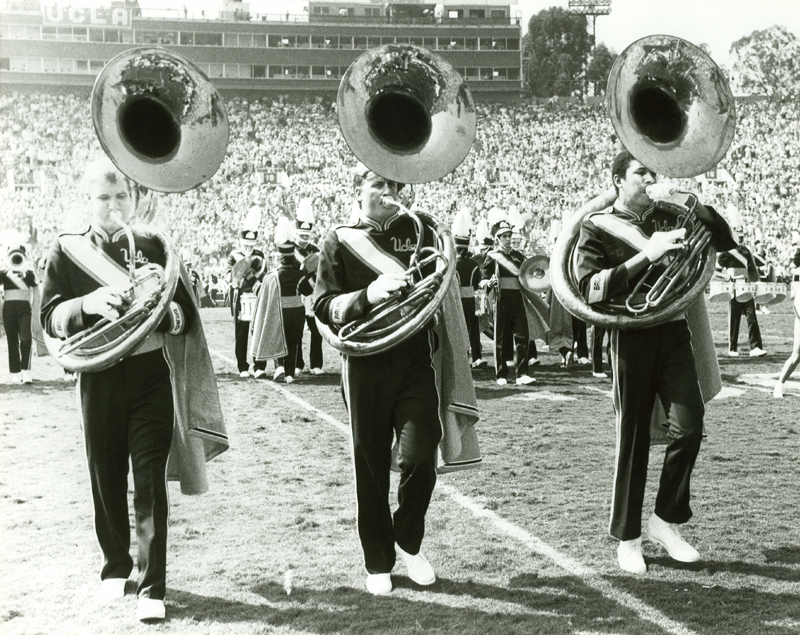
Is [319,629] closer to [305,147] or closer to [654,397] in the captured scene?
[654,397]

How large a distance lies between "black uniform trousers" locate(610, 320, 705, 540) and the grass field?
28cm

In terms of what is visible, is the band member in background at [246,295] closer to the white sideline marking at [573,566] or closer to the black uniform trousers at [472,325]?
the black uniform trousers at [472,325]

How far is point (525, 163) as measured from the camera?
131 feet

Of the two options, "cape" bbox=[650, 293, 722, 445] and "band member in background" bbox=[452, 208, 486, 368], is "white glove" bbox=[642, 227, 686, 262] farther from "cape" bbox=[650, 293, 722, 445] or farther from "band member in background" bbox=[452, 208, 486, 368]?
"band member in background" bbox=[452, 208, 486, 368]

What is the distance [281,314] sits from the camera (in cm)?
1219

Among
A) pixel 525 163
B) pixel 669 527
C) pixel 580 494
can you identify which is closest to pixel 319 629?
pixel 669 527

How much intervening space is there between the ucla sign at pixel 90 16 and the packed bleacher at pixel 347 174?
28.3 feet

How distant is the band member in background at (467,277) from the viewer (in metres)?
12.6

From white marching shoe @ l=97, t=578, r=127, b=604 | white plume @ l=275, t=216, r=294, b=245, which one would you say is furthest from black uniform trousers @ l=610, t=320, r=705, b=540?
white plume @ l=275, t=216, r=294, b=245

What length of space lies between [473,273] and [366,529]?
8.86 meters

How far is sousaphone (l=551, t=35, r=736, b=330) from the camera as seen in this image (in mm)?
4703

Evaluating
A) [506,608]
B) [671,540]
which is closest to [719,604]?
[671,540]

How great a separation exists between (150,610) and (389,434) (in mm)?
1206

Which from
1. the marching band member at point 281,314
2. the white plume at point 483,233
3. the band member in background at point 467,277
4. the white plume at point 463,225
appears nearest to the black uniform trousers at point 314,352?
the marching band member at point 281,314
